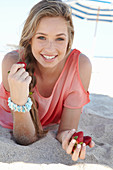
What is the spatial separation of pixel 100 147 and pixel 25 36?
1199 millimetres

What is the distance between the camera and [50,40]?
1.51 metres

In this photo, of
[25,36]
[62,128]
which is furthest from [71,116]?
[25,36]

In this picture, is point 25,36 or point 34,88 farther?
point 34,88

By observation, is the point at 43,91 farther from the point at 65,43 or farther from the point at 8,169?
the point at 8,169

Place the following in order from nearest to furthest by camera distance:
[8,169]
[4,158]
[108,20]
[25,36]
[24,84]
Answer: [8,169], [4,158], [24,84], [25,36], [108,20]

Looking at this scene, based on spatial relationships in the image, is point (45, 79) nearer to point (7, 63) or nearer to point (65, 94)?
point (65, 94)

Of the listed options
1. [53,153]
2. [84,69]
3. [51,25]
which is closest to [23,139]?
[53,153]

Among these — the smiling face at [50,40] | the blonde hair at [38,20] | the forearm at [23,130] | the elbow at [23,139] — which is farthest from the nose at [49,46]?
the elbow at [23,139]

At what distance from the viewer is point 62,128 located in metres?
1.72

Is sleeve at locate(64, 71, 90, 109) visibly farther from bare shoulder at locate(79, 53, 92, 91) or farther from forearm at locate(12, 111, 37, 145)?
forearm at locate(12, 111, 37, 145)

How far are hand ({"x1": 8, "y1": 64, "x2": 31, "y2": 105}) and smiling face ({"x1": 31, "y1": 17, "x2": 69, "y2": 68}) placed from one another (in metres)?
0.22

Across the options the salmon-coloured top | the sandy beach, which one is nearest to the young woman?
the salmon-coloured top

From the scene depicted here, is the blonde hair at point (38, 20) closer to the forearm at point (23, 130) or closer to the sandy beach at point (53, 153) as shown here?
the forearm at point (23, 130)

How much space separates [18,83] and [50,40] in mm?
443
